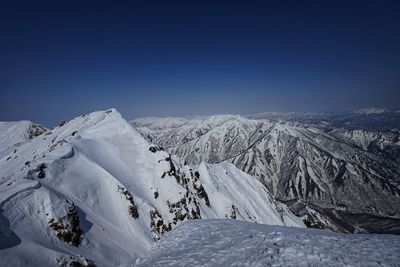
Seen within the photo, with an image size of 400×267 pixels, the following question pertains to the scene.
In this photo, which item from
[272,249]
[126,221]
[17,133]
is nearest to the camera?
[272,249]

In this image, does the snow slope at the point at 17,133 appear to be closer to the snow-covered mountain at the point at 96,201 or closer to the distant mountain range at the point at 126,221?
the snow-covered mountain at the point at 96,201

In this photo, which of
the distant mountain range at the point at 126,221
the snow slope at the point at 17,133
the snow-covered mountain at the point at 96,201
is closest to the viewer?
the distant mountain range at the point at 126,221

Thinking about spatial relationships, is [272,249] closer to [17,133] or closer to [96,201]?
[96,201]

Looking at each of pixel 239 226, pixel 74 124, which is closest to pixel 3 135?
pixel 74 124

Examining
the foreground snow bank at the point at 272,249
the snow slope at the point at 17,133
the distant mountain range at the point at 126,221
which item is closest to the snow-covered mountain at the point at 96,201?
the distant mountain range at the point at 126,221

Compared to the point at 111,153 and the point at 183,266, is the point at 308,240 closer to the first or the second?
the point at 183,266

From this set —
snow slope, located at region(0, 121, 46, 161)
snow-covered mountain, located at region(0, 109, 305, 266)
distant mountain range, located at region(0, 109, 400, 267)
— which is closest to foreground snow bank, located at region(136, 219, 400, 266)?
distant mountain range, located at region(0, 109, 400, 267)

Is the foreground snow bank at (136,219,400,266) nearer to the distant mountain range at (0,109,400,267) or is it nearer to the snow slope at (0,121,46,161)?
the distant mountain range at (0,109,400,267)

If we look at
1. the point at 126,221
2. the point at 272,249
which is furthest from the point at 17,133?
the point at 272,249
